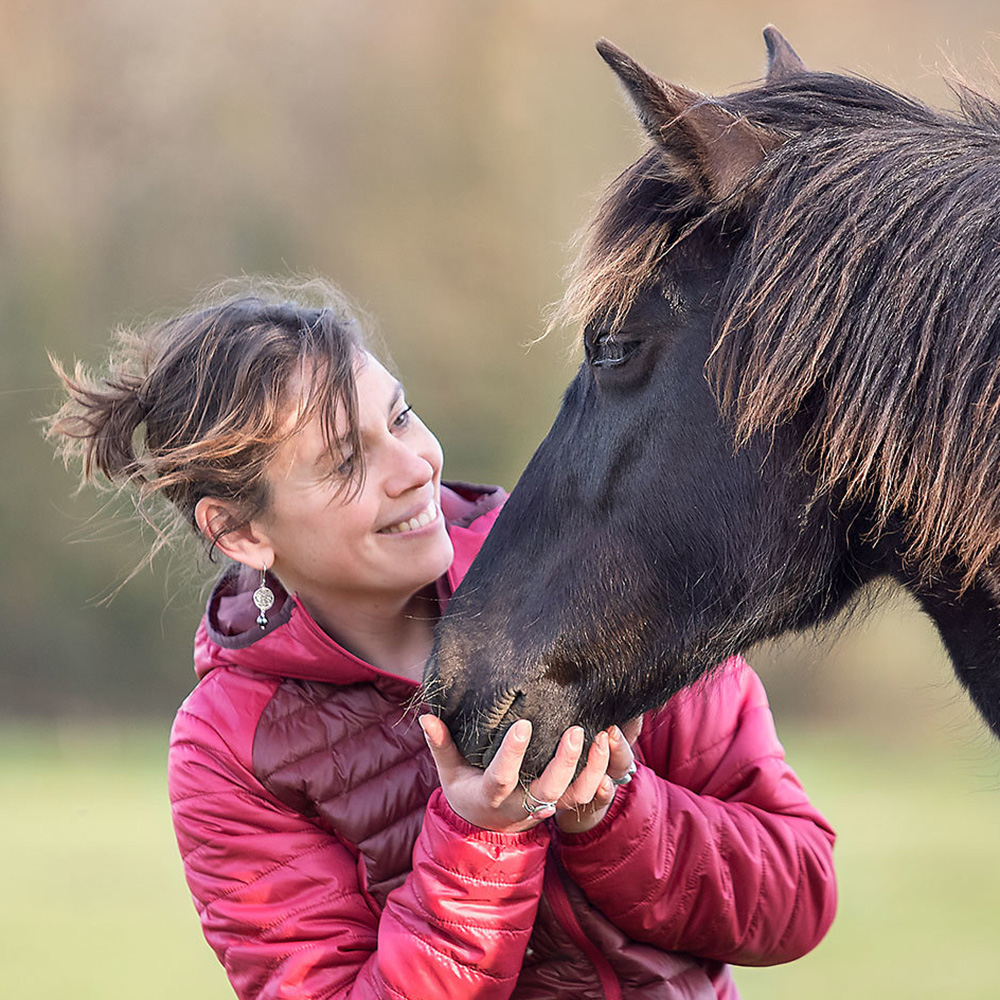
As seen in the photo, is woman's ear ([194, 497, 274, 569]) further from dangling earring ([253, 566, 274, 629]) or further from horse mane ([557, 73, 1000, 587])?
horse mane ([557, 73, 1000, 587])

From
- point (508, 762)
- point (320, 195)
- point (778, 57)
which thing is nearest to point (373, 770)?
point (508, 762)

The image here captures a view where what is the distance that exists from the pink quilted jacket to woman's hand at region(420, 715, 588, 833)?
0.05m

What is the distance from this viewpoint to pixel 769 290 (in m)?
1.37

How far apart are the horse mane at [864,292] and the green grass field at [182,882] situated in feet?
3.12

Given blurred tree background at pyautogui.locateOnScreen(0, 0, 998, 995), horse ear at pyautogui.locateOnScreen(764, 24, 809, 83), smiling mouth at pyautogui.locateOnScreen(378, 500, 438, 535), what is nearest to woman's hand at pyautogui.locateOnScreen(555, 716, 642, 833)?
smiling mouth at pyautogui.locateOnScreen(378, 500, 438, 535)

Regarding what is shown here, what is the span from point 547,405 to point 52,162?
593 centimetres

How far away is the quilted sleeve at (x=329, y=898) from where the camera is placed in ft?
5.02

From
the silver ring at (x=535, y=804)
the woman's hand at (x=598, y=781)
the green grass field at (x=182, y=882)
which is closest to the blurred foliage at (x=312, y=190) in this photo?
the green grass field at (x=182, y=882)

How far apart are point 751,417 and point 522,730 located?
48 cm

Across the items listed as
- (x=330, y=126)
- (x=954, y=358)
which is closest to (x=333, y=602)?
(x=954, y=358)

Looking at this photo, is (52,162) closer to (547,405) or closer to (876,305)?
(547,405)

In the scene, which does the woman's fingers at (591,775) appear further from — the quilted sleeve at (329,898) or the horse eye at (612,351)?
the horse eye at (612,351)

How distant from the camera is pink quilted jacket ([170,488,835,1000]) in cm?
164

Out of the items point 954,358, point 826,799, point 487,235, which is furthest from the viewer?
point 487,235
